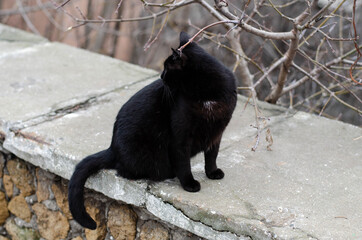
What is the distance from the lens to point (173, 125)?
1830 mm

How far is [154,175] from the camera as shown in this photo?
1986mm

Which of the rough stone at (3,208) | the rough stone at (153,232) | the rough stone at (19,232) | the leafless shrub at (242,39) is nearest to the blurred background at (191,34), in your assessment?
the leafless shrub at (242,39)

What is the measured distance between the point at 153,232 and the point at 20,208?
0.98 meters

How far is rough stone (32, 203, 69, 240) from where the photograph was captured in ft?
8.00

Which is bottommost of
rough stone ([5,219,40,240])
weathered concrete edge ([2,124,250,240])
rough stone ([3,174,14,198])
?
rough stone ([5,219,40,240])

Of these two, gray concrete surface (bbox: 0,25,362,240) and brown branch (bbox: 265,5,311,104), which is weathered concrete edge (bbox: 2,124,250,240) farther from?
brown branch (bbox: 265,5,311,104)

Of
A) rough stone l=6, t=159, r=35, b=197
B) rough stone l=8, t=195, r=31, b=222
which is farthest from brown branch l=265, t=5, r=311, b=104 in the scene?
rough stone l=8, t=195, r=31, b=222

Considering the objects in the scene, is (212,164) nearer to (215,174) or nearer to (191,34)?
(215,174)

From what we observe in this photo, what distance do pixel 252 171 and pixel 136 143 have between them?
585mm

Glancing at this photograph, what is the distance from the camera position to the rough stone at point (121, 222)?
215cm

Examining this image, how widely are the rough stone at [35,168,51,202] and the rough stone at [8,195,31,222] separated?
15 cm

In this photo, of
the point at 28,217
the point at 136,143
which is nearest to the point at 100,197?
the point at 136,143

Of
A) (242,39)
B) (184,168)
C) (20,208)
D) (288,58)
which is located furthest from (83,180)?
(242,39)

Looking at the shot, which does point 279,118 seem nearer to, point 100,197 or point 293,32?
point 293,32
